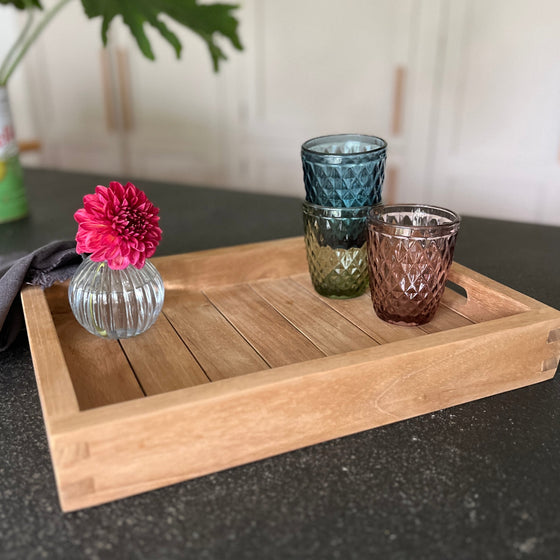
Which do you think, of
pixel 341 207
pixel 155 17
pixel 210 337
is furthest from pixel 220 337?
pixel 155 17

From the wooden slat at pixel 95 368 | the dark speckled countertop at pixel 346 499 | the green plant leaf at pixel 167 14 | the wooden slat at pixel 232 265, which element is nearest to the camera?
the dark speckled countertop at pixel 346 499

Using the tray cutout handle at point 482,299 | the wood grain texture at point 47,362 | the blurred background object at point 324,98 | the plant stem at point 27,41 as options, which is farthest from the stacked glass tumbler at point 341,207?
the blurred background object at point 324,98

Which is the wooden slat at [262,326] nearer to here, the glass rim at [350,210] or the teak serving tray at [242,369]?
the teak serving tray at [242,369]

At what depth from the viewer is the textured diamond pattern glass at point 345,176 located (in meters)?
0.77

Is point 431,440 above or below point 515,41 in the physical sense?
below

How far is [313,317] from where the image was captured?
2.56ft

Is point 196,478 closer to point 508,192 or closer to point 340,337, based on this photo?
point 340,337

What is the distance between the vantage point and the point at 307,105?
9.27ft

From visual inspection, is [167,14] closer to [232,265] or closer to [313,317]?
[232,265]

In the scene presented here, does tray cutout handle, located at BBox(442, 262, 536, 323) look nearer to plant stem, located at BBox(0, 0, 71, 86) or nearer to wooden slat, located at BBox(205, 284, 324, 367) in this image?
wooden slat, located at BBox(205, 284, 324, 367)

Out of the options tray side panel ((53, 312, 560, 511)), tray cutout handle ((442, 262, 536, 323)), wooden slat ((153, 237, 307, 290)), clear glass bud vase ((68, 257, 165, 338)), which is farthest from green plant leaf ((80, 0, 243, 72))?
tray side panel ((53, 312, 560, 511))

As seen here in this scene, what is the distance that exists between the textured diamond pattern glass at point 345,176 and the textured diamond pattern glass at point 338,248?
0.02 m

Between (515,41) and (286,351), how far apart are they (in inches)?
81.3

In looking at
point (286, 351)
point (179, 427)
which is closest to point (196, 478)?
point (179, 427)
